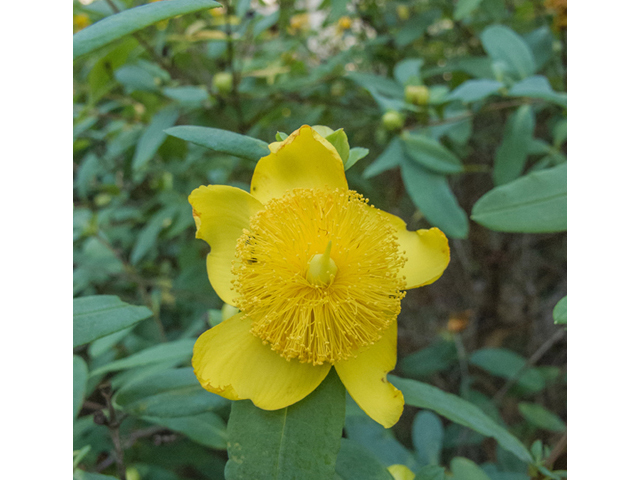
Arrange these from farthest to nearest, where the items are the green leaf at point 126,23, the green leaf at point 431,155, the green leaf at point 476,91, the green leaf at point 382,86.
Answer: the green leaf at point 382,86 → the green leaf at point 431,155 → the green leaf at point 476,91 → the green leaf at point 126,23

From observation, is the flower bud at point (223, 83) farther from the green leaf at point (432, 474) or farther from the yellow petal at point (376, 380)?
the green leaf at point (432, 474)

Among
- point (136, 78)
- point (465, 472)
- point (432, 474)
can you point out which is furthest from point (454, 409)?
point (136, 78)

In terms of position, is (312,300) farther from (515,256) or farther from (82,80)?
(515,256)

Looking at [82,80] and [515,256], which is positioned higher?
[82,80]

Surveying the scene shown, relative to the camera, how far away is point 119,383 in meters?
0.93

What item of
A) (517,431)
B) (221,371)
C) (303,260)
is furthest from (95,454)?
(517,431)

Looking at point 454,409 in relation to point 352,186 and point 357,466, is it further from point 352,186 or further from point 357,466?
point 352,186

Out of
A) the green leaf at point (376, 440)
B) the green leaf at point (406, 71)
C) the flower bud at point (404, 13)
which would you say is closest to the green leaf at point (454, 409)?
the green leaf at point (376, 440)

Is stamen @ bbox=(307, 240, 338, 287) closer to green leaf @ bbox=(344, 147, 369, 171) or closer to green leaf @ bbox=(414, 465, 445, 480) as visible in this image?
green leaf @ bbox=(344, 147, 369, 171)

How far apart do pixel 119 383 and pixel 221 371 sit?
0.45 meters

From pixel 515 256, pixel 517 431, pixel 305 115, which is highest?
pixel 305 115

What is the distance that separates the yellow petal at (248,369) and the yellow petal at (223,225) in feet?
0.18

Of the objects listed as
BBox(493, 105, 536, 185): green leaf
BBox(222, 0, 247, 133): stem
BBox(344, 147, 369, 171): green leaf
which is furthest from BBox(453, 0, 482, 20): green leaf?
BBox(344, 147, 369, 171): green leaf

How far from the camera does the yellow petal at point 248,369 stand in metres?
0.59
